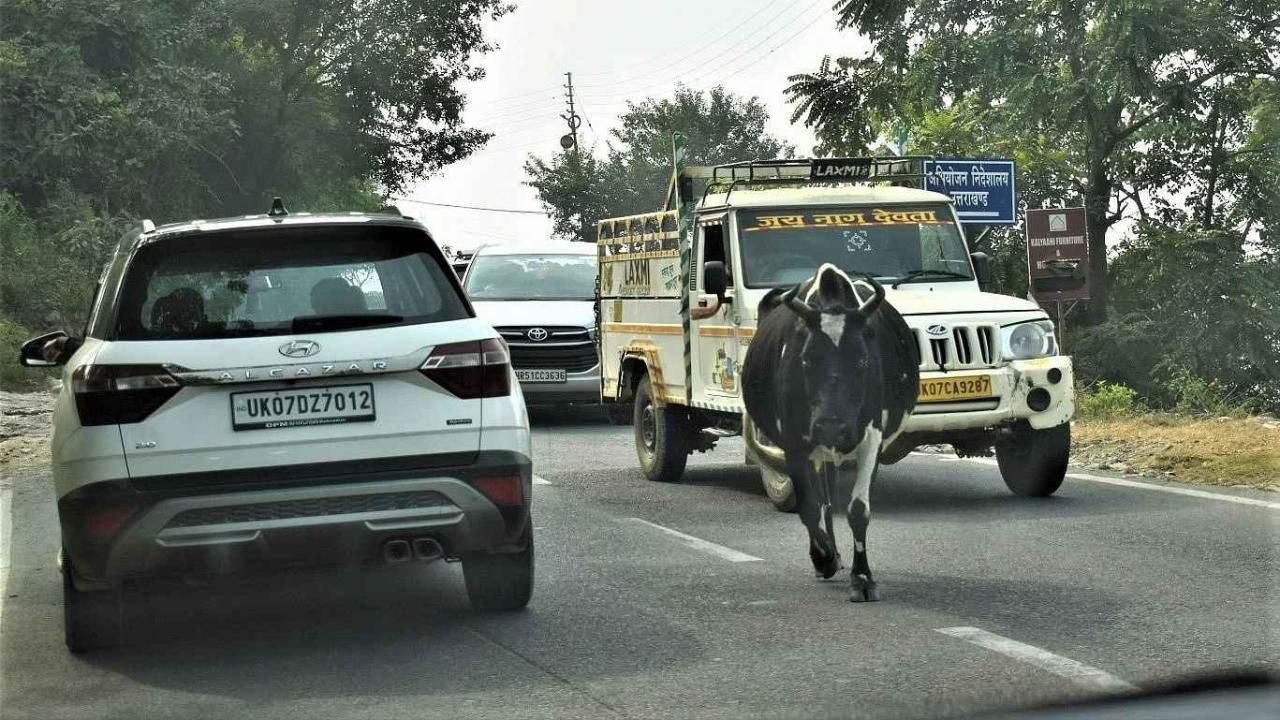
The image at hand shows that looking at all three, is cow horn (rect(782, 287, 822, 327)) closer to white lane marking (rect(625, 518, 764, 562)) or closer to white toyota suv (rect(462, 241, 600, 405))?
white lane marking (rect(625, 518, 764, 562))

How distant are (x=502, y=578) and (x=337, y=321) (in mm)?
1403

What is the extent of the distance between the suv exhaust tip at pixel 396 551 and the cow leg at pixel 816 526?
2.23 meters

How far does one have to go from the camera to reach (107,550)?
6449mm

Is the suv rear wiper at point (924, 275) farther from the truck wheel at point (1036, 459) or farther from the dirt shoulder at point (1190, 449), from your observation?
the dirt shoulder at point (1190, 449)

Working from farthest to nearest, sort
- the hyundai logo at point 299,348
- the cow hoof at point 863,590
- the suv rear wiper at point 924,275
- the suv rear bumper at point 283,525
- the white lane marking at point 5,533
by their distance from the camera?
the suv rear wiper at point 924,275 < the white lane marking at point 5,533 < the cow hoof at point 863,590 < the hyundai logo at point 299,348 < the suv rear bumper at point 283,525

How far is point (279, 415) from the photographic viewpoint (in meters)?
6.61

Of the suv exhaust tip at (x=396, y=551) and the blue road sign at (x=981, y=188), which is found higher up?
the blue road sign at (x=981, y=188)

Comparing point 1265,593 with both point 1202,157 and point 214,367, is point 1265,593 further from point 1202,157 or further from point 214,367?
point 1202,157

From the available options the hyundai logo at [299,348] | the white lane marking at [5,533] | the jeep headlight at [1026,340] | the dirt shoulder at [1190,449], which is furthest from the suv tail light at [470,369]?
the dirt shoulder at [1190,449]

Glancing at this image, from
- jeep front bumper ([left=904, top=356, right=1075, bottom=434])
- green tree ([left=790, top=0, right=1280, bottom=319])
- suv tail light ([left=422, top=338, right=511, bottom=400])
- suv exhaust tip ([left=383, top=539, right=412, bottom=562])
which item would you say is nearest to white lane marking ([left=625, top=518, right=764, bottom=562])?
jeep front bumper ([left=904, top=356, right=1075, bottom=434])

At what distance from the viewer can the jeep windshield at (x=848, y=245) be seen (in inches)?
483

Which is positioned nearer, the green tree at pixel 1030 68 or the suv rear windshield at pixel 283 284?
the suv rear windshield at pixel 283 284

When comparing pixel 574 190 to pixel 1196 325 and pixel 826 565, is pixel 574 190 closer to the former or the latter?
pixel 1196 325

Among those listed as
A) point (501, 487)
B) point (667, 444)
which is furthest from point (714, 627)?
point (667, 444)
